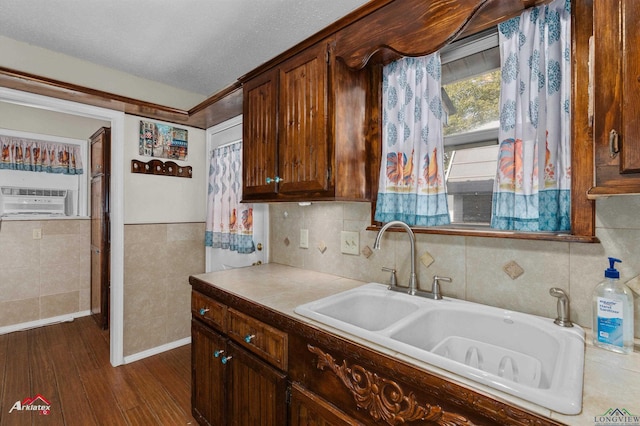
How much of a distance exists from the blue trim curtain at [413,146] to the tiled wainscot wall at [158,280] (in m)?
2.14

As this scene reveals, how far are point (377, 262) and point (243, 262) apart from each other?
1.32m

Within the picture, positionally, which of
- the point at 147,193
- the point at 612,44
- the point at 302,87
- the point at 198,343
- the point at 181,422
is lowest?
the point at 181,422

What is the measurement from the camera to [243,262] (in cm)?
257

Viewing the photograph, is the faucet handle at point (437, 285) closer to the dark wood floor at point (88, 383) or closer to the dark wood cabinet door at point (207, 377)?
the dark wood cabinet door at point (207, 377)

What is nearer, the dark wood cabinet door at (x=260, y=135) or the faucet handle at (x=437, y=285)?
the faucet handle at (x=437, y=285)

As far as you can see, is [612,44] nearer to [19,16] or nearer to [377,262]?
[377,262]

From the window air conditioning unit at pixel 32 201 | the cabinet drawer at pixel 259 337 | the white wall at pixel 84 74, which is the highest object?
the white wall at pixel 84 74

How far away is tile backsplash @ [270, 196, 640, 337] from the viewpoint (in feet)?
3.37

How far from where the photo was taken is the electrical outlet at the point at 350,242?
1.77m

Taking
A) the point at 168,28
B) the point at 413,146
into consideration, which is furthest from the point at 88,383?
the point at 413,146

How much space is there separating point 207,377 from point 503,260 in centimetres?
166

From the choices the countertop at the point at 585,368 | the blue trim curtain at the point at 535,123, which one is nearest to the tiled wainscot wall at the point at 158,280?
the countertop at the point at 585,368

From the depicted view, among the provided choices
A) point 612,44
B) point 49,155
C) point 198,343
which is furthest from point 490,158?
point 49,155

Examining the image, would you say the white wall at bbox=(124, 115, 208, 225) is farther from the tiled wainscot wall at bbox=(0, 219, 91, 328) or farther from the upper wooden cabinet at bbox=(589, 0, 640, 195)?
the upper wooden cabinet at bbox=(589, 0, 640, 195)
